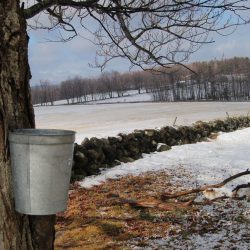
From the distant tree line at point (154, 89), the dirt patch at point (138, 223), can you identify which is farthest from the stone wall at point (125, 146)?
the distant tree line at point (154, 89)

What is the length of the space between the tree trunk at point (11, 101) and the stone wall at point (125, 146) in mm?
6076

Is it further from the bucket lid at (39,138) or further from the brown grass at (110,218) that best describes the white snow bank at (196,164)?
the bucket lid at (39,138)

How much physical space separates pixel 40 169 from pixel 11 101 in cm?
41

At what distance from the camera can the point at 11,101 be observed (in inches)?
94.3

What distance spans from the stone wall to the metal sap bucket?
20.3ft

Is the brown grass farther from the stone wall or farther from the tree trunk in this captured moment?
the tree trunk

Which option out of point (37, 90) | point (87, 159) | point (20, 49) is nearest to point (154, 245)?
point (20, 49)

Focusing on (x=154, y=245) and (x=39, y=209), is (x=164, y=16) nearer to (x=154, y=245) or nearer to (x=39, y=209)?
(x=154, y=245)

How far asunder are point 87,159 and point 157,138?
4048 millimetres

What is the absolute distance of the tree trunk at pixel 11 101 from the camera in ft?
7.80

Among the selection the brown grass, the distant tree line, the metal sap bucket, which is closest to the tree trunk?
the metal sap bucket

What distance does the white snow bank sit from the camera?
806cm

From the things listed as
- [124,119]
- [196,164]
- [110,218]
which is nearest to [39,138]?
[110,218]

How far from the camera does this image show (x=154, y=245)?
453cm
